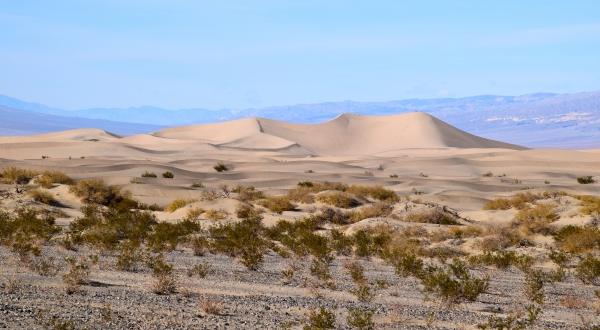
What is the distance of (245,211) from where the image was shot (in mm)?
25172

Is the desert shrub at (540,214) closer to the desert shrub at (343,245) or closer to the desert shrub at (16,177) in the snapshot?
the desert shrub at (343,245)

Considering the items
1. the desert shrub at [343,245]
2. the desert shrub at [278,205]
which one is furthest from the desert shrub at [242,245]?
the desert shrub at [278,205]

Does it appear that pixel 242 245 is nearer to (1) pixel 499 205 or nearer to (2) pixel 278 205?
(2) pixel 278 205

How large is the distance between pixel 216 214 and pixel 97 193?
5.85 m

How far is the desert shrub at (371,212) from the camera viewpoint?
24.7m

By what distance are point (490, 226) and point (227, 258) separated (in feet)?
29.7

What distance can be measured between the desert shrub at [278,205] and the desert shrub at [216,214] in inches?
79.4

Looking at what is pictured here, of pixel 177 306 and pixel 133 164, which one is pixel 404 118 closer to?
pixel 133 164

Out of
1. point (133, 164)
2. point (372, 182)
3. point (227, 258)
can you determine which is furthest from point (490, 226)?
point (133, 164)

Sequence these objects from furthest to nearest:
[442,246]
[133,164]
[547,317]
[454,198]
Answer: [133,164], [454,198], [442,246], [547,317]

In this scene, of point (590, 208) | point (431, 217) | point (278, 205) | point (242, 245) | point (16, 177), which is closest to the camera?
point (242, 245)

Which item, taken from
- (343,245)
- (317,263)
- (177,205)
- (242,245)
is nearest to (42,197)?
(177,205)

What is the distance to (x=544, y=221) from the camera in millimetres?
22000

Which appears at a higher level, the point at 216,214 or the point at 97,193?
the point at 97,193
